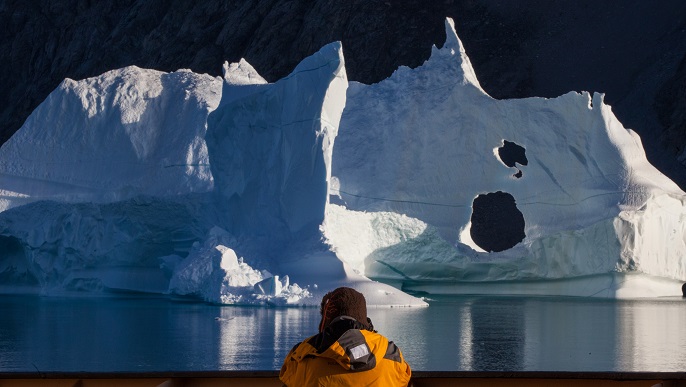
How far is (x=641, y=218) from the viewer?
14688 millimetres

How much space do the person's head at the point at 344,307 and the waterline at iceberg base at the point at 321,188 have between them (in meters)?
10.9

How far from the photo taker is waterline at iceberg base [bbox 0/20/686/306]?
1372 cm


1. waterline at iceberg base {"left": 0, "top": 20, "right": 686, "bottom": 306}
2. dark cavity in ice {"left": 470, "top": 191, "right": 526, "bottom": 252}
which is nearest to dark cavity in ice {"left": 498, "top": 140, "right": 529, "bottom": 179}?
dark cavity in ice {"left": 470, "top": 191, "right": 526, "bottom": 252}

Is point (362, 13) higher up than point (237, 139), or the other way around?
point (362, 13)

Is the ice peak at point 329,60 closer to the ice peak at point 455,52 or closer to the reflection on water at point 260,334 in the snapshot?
the ice peak at point 455,52

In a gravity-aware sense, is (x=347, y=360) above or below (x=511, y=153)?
below

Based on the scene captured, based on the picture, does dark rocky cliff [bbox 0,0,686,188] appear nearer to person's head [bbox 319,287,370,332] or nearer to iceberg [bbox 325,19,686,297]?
iceberg [bbox 325,19,686,297]

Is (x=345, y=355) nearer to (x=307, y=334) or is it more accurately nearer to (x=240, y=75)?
(x=307, y=334)

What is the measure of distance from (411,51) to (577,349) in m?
26.2

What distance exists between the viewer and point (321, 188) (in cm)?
1350

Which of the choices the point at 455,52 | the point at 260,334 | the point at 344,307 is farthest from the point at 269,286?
the point at 344,307

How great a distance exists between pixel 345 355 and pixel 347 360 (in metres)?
0.01

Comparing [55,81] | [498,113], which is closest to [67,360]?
[498,113]

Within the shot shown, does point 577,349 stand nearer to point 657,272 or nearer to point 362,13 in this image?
point 657,272
